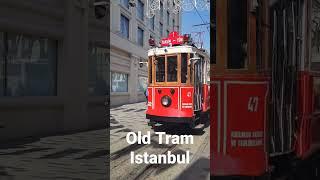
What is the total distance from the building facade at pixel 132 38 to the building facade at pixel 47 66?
0.22 meters

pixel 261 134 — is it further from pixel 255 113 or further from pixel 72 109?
pixel 72 109

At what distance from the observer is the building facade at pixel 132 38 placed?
89.0 inches

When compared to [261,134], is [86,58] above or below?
above

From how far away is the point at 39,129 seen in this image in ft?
5.97

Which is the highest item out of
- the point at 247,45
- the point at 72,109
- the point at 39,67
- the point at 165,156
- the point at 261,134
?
the point at 247,45

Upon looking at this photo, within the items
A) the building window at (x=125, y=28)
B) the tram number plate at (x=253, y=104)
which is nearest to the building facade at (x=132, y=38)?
the building window at (x=125, y=28)

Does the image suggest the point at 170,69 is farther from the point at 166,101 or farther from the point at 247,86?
the point at 247,86

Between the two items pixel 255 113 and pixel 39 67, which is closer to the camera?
pixel 39 67

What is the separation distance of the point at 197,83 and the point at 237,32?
0.72 metres

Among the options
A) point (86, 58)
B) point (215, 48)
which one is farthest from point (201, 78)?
point (86, 58)

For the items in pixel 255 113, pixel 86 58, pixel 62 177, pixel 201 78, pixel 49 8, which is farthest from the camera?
pixel 62 177

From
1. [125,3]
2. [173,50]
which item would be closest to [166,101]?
[173,50]

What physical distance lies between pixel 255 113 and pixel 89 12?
120 cm

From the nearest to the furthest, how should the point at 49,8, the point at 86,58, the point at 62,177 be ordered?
the point at 49,8 → the point at 86,58 → the point at 62,177
